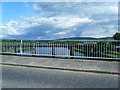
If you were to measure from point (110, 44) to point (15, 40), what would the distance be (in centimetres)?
814

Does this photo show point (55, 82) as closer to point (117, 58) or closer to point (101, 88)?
point (101, 88)

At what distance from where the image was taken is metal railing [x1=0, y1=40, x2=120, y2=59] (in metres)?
8.83

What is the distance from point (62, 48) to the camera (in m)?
9.61

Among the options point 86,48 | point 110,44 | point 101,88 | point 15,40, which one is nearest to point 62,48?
point 86,48

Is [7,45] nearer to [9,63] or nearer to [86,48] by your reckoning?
[9,63]

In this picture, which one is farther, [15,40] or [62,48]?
[15,40]

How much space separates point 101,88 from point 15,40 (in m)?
9.06

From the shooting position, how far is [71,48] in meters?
9.41

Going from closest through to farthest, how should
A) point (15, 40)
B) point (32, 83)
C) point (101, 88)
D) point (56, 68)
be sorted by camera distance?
1. point (101, 88)
2. point (32, 83)
3. point (56, 68)
4. point (15, 40)

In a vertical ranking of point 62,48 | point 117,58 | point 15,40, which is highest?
point 15,40

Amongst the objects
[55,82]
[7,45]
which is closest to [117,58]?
[55,82]

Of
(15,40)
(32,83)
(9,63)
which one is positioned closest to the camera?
(32,83)

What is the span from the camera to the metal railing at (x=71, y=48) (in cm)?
883

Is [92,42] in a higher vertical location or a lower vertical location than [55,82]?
higher
